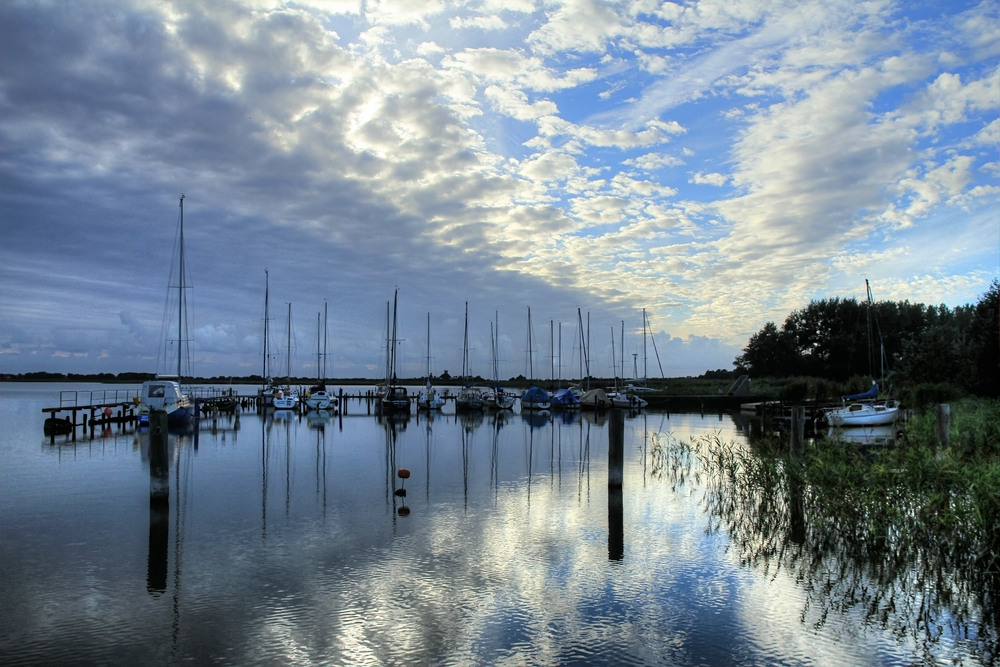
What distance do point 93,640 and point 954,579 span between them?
14.2 metres

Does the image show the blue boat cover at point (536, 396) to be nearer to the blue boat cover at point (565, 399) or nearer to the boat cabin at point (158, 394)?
the blue boat cover at point (565, 399)

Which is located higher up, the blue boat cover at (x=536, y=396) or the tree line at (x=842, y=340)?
the tree line at (x=842, y=340)

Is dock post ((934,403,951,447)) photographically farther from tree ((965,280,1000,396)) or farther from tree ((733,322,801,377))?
tree ((733,322,801,377))

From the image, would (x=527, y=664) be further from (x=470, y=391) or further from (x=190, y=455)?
(x=470, y=391)

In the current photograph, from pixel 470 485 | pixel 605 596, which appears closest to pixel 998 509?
pixel 605 596

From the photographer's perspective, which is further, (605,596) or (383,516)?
(383,516)

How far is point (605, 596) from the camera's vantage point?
11688 mm

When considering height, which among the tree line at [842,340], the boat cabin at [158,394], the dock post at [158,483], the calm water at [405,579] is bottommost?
the calm water at [405,579]

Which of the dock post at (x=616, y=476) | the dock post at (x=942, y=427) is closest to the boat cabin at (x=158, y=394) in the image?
the dock post at (x=616, y=476)

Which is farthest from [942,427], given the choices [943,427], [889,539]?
[889,539]

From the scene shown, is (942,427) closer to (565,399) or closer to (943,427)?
(943,427)

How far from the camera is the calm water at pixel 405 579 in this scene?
9.48m

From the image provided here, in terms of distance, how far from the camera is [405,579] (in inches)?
491

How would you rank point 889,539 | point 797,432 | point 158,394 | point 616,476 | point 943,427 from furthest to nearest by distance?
point 158,394 → point 797,432 → point 943,427 → point 616,476 → point 889,539
